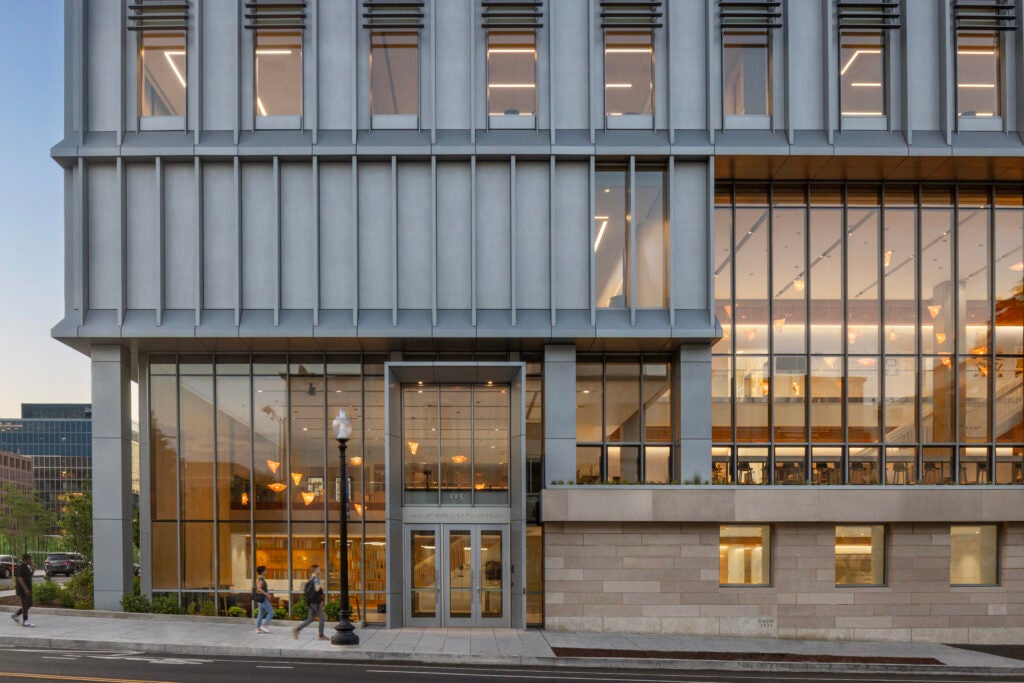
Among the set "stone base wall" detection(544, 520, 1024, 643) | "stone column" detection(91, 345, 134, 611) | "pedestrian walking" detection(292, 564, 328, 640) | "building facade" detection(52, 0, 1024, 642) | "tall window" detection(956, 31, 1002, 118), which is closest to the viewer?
"pedestrian walking" detection(292, 564, 328, 640)

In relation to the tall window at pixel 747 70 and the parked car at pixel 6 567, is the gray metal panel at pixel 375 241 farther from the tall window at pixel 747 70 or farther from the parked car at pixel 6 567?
the parked car at pixel 6 567

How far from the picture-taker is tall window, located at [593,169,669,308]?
20.8 m

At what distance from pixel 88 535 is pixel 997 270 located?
35596 millimetres

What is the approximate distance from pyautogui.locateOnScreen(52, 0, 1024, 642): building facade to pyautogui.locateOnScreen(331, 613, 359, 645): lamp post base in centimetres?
313

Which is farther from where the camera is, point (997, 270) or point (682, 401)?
point (997, 270)

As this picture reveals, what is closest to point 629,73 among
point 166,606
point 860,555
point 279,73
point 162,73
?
point 279,73

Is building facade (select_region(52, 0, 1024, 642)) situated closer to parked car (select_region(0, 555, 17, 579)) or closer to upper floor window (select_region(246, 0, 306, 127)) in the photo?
upper floor window (select_region(246, 0, 306, 127))

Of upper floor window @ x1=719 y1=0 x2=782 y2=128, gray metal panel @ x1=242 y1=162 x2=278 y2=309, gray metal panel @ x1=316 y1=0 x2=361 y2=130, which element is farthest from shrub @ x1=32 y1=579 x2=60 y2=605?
upper floor window @ x1=719 y1=0 x2=782 y2=128

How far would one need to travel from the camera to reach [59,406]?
171 m

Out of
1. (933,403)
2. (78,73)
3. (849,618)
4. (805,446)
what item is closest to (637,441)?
(805,446)

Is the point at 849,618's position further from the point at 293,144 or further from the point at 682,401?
the point at 293,144

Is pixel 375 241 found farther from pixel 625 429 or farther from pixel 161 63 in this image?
pixel 625 429

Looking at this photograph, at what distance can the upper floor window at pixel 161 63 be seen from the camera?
20703 millimetres

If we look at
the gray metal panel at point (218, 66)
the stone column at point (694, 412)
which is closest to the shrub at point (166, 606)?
the gray metal panel at point (218, 66)
